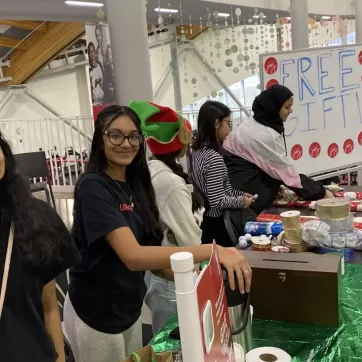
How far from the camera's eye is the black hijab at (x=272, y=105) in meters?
2.52

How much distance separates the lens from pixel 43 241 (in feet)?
3.26

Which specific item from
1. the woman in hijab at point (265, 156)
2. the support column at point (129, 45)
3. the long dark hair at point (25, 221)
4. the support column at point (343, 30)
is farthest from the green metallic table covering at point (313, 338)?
the support column at point (343, 30)

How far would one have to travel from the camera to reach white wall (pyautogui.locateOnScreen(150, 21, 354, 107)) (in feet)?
17.1

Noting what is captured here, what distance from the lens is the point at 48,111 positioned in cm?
822

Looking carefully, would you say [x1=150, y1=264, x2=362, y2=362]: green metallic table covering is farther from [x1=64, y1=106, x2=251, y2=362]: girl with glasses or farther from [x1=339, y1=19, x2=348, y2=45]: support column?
[x1=339, y1=19, x2=348, y2=45]: support column

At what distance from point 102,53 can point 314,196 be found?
1.73m

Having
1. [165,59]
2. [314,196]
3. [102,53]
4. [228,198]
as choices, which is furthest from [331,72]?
[165,59]

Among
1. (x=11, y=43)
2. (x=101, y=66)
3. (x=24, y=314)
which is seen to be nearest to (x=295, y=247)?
(x=24, y=314)

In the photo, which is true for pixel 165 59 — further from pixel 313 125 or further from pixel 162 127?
pixel 162 127

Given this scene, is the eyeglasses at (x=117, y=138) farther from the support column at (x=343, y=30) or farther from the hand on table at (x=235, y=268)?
the support column at (x=343, y=30)

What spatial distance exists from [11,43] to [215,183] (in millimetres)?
5891

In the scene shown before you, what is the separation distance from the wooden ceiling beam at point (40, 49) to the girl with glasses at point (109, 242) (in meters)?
5.91

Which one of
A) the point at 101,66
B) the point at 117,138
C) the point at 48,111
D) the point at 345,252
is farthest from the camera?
the point at 48,111

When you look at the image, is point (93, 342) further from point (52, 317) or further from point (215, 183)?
point (215, 183)
